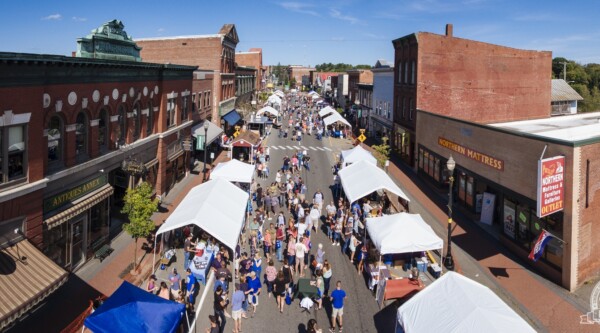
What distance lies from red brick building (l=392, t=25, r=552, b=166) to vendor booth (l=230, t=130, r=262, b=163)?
14.9 meters

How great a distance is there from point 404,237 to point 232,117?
134ft

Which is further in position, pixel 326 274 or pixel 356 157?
pixel 356 157

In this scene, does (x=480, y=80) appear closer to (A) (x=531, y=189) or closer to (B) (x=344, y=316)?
(A) (x=531, y=189)

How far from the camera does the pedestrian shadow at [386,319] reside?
1384 cm

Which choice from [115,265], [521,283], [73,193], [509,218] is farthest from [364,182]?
[73,193]

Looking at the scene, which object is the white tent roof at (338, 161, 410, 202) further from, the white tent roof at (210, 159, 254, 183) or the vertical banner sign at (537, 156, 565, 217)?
the vertical banner sign at (537, 156, 565, 217)

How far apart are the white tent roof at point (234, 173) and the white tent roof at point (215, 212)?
4.82 meters

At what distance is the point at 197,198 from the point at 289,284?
6146 mm

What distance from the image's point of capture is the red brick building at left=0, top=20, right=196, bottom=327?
43.4 ft

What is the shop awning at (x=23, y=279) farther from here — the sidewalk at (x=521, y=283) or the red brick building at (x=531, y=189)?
the red brick building at (x=531, y=189)

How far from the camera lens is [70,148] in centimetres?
1714

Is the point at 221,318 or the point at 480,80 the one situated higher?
the point at 480,80

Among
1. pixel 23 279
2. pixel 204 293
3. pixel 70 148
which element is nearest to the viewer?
pixel 23 279

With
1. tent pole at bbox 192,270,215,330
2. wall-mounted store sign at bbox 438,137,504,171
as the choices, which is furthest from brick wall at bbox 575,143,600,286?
tent pole at bbox 192,270,215,330
